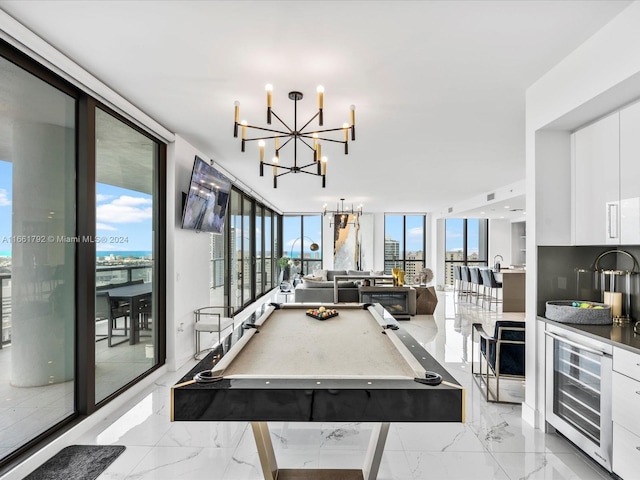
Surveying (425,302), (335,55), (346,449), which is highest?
(335,55)

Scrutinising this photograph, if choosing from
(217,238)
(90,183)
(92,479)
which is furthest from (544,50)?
(217,238)

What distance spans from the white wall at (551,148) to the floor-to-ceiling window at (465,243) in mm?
10353

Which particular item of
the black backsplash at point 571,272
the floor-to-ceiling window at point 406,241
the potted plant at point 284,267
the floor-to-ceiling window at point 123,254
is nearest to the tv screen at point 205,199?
the floor-to-ceiling window at point 123,254

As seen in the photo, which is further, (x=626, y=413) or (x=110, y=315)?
(x=110, y=315)

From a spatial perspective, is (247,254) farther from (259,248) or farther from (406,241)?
(406,241)

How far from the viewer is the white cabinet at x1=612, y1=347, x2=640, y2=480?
2.01 metres

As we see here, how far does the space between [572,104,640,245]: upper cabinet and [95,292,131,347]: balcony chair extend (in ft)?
12.6

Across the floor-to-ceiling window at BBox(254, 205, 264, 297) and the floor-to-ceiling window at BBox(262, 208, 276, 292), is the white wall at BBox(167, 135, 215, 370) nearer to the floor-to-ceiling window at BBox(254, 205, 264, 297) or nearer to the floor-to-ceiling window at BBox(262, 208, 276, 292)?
the floor-to-ceiling window at BBox(254, 205, 264, 297)

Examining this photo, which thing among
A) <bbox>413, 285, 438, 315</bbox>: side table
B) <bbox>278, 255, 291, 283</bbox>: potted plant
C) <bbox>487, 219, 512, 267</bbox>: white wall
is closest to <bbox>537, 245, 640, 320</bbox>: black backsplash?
<bbox>413, 285, 438, 315</bbox>: side table

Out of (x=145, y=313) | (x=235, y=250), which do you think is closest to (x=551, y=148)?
(x=145, y=313)

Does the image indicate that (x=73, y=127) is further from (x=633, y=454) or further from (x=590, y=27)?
(x=633, y=454)

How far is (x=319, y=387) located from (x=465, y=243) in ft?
41.9

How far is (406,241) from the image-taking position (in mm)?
13422

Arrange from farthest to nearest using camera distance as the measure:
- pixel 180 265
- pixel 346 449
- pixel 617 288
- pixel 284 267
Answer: pixel 284 267
pixel 180 265
pixel 617 288
pixel 346 449
